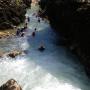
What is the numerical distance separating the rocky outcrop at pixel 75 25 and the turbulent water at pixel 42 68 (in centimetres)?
147

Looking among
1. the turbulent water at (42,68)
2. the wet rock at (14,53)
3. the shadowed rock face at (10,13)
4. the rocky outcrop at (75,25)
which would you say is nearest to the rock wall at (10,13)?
the shadowed rock face at (10,13)

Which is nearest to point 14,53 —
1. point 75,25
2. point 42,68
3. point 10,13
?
point 42,68

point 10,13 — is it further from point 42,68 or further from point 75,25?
point 42,68

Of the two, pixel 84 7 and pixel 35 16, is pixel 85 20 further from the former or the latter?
pixel 35 16

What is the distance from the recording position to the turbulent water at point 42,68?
29438 mm

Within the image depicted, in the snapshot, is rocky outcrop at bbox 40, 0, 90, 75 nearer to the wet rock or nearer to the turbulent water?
the turbulent water

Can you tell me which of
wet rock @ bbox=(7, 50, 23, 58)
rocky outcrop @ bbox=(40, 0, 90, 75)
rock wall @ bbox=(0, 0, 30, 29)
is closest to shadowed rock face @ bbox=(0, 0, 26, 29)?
rock wall @ bbox=(0, 0, 30, 29)

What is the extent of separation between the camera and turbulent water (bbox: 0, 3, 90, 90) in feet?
96.6

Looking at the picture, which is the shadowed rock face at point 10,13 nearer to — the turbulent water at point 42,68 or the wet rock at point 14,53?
the turbulent water at point 42,68

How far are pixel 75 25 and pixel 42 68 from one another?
22.0 ft

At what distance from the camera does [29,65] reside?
34.0 meters

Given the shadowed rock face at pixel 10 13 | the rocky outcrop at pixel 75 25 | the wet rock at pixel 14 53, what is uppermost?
the rocky outcrop at pixel 75 25

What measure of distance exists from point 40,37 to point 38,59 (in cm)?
1003

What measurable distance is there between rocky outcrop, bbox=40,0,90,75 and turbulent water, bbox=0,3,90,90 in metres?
1.47
